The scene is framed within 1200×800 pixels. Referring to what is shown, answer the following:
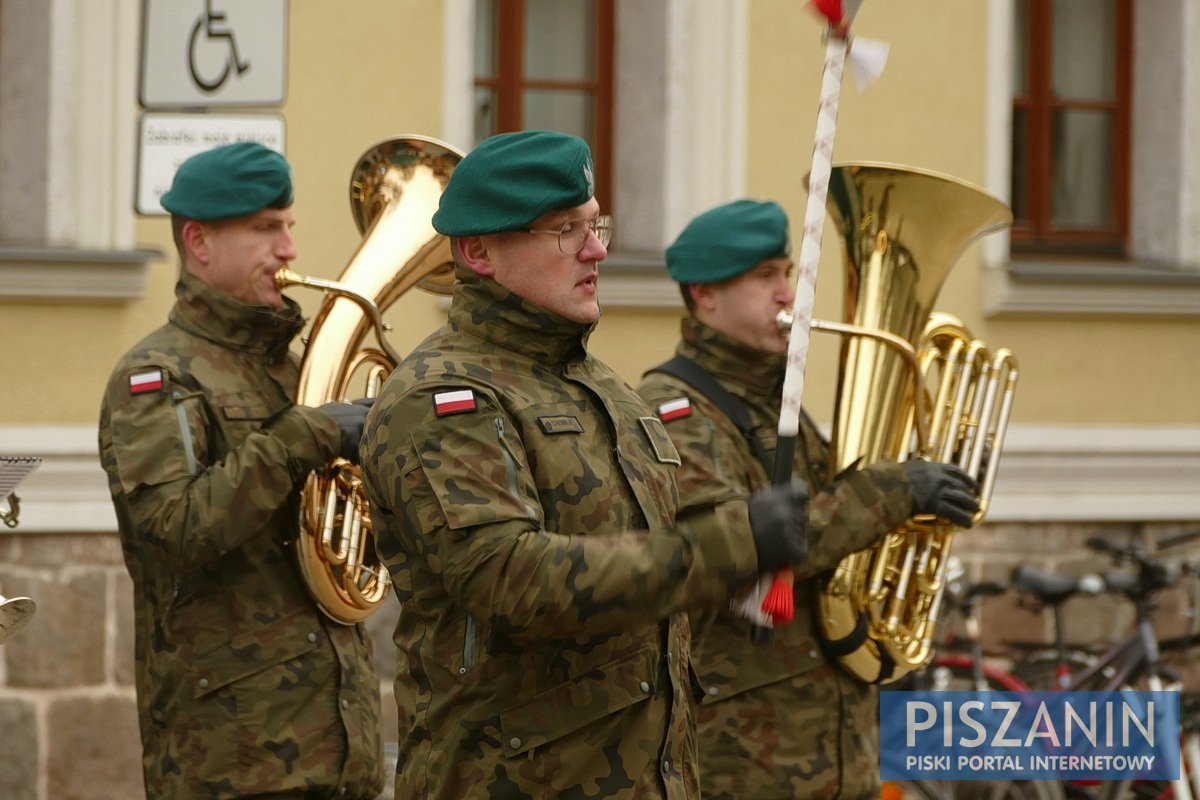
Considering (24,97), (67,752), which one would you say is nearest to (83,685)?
(67,752)

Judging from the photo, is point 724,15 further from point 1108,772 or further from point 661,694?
point 661,694

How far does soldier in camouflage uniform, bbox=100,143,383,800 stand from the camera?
149 inches

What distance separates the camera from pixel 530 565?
2635 millimetres

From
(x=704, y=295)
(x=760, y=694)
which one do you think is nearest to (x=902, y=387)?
(x=704, y=295)

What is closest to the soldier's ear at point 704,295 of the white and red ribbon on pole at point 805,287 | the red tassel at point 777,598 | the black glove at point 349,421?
the black glove at point 349,421

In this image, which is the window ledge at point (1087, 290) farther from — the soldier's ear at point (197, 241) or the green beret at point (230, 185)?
the soldier's ear at point (197, 241)

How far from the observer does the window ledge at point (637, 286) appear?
689 centimetres

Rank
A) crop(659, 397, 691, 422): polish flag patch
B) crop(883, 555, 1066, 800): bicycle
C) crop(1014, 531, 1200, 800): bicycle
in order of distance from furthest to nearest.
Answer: crop(883, 555, 1066, 800): bicycle
crop(1014, 531, 1200, 800): bicycle
crop(659, 397, 691, 422): polish flag patch

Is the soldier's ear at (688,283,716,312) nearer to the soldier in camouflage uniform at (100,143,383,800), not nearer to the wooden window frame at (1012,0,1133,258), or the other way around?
the soldier in camouflage uniform at (100,143,383,800)

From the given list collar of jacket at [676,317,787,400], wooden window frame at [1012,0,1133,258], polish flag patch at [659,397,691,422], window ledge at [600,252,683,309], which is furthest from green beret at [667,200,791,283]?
wooden window frame at [1012,0,1133,258]

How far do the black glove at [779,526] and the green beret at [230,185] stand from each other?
188 centimetres

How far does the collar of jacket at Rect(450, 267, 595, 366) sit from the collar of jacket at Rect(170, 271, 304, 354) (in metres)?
1.22

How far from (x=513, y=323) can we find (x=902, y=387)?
1.48 meters

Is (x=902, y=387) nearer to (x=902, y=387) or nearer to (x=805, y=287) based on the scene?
(x=902, y=387)
